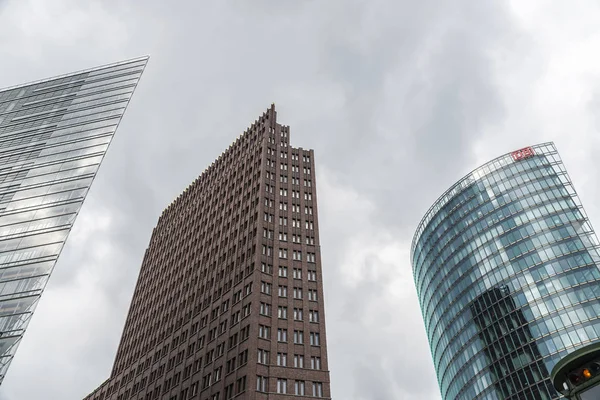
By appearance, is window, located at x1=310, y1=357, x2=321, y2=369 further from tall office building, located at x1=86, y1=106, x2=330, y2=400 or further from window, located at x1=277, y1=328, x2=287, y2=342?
window, located at x1=277, y1=328, x2=287, y2=342

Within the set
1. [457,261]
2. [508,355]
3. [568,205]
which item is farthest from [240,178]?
[568,205]

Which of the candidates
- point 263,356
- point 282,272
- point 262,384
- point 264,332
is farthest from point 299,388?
point 282,272

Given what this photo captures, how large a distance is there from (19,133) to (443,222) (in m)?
102

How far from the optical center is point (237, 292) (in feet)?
259

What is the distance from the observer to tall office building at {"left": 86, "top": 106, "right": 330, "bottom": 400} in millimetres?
67812

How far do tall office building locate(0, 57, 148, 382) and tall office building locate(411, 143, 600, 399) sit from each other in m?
86.4

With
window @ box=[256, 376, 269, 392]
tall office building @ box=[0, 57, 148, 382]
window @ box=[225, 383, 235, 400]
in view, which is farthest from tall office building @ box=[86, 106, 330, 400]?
tall office building @ box=[0, 57, 148, 382]

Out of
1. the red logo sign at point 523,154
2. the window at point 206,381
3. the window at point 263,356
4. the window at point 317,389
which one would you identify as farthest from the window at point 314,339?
the red logo sign at point 523,154

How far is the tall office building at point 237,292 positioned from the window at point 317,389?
15cm

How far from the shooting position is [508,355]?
99188 mm

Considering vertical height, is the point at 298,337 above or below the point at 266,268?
below

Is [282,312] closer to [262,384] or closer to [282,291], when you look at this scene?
[282,291]

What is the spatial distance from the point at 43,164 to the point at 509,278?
9590 centimetres

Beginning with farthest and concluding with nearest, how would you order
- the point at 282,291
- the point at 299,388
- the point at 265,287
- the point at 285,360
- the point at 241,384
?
the point at 282,291 → the point at 265,287 → the point at 285,360 → the point at 299,388 → the point at 241,384
